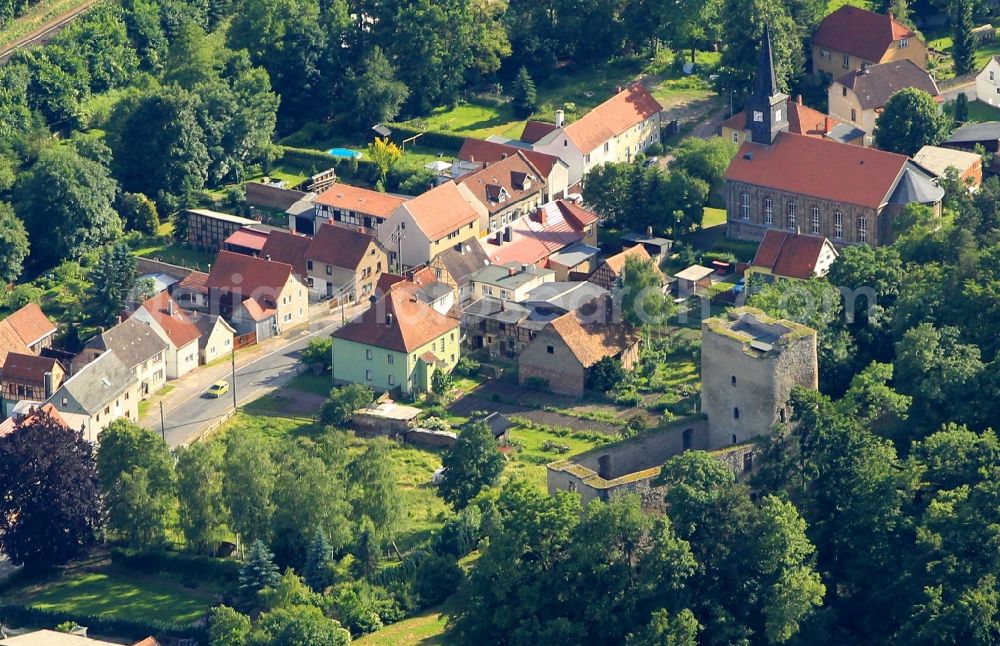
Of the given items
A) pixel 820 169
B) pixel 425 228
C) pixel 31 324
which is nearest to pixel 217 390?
pixel 31 324

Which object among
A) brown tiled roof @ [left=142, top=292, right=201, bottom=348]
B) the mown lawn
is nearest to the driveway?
brown tiled roof @ [left=142, top=292, right=201, bottom=348]

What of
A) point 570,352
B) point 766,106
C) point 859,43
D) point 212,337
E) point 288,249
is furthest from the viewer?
point 859,43

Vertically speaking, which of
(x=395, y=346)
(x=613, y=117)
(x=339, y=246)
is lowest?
(x=395, y=346)

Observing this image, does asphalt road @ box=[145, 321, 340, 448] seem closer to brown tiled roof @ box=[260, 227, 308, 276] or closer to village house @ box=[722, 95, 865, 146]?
brown tiled roof @ box=[260, 227, 308, 276]

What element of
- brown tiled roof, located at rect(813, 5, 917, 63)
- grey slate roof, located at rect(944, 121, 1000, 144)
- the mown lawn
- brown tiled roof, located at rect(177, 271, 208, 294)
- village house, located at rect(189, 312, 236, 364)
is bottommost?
the mown lawn

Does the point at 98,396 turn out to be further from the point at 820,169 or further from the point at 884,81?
the point at 884,81

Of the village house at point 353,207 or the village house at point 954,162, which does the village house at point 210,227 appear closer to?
the village house at point 353,207
